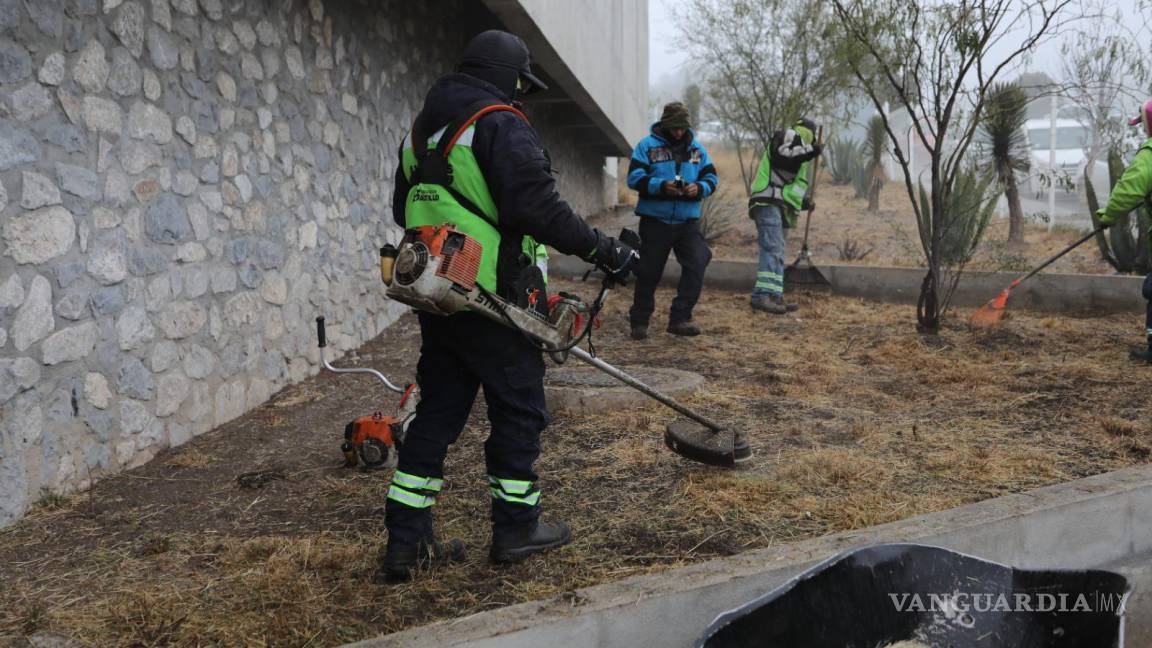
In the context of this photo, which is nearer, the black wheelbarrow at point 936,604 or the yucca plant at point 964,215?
the black wheelbarrow at point 936,604

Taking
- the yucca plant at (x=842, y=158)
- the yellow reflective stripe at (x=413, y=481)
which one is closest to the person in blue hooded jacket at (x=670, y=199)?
the yellow reflective stripe at (x=413, y=481)

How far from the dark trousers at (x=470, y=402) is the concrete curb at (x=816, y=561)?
0.54m

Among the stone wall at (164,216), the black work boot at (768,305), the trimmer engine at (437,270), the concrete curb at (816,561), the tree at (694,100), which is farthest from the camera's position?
the tree at (694,100)

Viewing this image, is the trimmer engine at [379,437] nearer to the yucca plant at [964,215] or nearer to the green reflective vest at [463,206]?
the green reflective vest at [463,206]

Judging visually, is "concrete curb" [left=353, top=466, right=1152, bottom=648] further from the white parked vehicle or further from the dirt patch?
the white parked vehicle

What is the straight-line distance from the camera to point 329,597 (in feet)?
10.0

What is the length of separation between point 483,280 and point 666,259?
14.9 ft

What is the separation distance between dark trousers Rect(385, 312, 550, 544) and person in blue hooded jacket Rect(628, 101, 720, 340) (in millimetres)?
4217

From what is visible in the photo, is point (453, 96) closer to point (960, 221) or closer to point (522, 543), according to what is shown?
point (522, 543)

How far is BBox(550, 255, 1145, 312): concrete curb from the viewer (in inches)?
333

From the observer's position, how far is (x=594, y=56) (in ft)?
36.0

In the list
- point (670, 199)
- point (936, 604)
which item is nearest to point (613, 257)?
point (936, 604)

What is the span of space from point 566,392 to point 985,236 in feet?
36.5

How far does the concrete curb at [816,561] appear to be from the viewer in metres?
2.70
